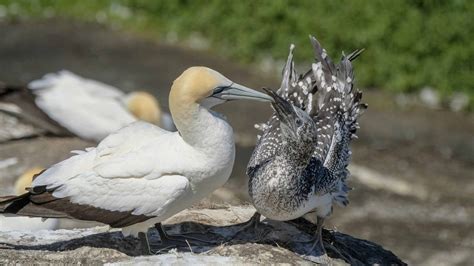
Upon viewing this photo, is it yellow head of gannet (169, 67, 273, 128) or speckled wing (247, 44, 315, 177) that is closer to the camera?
yellow head of gannet (169, 67, 273, 128)

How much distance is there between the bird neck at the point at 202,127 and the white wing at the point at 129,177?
0.37 feet

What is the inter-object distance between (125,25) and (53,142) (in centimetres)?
557

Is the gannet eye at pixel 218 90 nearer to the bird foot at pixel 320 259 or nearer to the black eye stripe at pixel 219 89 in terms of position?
the black eye stripe at pixel 219 89

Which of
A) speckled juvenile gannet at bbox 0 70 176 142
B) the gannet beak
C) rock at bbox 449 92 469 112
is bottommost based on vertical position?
the gannet beak

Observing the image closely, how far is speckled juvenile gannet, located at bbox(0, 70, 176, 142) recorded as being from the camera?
36.0ft

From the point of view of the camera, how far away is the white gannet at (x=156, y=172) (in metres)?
6.18

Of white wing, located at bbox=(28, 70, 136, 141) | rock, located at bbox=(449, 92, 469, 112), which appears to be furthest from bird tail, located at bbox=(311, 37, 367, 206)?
rock, located at bbox=(449, 92, 469, 112)

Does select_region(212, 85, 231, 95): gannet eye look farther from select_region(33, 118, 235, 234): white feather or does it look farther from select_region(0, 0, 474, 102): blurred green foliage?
select_region(0, 0, 474, 102): blurred green foliage

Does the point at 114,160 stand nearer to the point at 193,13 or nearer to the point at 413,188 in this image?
the point at 413,188

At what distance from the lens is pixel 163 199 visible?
618 centimetres

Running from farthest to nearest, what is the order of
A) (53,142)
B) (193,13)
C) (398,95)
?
(193,13) → (398,95) → (53,142)

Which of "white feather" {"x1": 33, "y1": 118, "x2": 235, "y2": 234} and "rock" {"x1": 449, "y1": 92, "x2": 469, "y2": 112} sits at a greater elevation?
"rock" {"x1": 449, "y1": 92, "x2": 469, "y2": 112}

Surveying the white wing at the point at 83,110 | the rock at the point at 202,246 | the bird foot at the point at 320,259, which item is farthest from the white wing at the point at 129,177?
the white wing at the point at 83,110

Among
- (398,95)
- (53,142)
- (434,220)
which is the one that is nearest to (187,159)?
(53,142)
